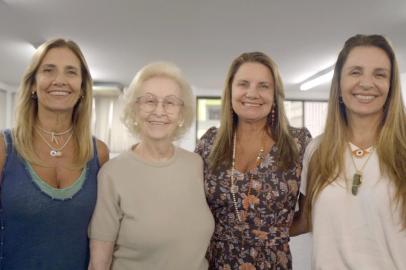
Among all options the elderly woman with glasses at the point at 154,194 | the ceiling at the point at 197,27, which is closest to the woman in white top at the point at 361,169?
the elderly woman with glasses at the point at 154,194

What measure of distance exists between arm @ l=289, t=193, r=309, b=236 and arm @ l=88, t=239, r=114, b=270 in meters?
0.95

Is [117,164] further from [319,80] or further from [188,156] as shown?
[319,80]

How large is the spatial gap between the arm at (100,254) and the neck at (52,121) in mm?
558

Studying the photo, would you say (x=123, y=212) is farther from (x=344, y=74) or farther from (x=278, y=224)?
(x=344, y=74)

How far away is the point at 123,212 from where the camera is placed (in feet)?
5.11

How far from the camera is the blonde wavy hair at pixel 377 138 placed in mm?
1425

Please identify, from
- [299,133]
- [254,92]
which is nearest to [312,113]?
[299,133]

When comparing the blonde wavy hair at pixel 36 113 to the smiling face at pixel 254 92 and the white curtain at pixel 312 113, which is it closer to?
the smiling face at pixel 254 92

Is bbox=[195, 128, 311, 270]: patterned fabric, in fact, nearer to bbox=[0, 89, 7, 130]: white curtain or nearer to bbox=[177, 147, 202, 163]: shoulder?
bbox=[177, 147, 202, 163]: shoulder

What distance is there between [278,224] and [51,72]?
4.18 ft

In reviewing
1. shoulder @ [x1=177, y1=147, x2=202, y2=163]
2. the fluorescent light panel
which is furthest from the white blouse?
the fluorescent light panel

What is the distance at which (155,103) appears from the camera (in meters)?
1.67

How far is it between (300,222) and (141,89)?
3.51 feet

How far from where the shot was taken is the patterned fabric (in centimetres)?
169
